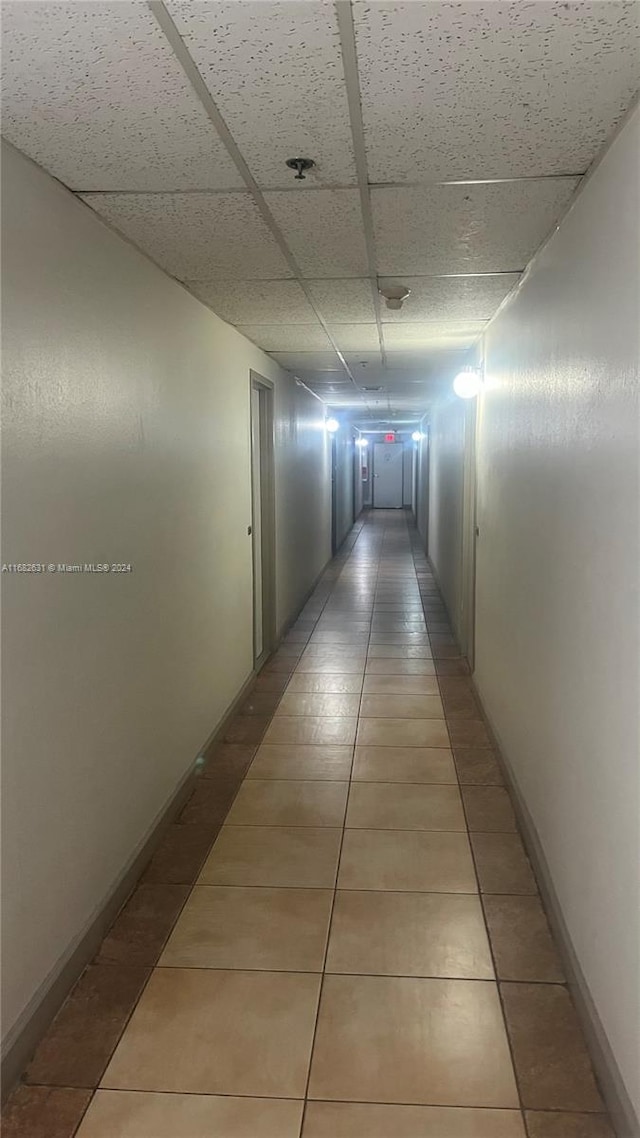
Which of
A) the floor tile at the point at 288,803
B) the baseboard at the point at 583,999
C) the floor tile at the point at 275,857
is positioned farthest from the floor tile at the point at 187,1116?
the floor tile at the point at 288,803

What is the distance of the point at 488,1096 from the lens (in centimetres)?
185

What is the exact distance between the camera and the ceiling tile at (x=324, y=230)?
231 centimetres

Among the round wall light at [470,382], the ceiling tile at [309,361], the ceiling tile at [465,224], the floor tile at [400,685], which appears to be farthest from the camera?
the ceiling tile at [309,361]

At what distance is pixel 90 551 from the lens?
2.35m

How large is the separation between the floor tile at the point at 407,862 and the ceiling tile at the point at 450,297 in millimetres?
2471

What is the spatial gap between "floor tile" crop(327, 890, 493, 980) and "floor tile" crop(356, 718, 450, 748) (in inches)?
56.2

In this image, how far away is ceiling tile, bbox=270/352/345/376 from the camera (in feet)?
18.4

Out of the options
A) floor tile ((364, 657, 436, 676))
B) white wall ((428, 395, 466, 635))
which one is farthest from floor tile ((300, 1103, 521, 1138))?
white wall ((428, 395, 466, 635))

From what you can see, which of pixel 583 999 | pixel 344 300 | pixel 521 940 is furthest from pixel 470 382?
pixel 583 999

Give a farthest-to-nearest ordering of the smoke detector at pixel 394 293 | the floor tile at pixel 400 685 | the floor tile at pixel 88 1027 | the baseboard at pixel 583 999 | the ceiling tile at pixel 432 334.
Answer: the floor tile at pixel 400 685, the ceiling tile at pixel 432 334, the smoke detector at pixel 394 293, the floor tile at pixel 88 1027, the baseboard at pixel 583 999

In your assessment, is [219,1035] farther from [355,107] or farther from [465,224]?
[465,224]

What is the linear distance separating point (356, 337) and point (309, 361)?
1202 mm

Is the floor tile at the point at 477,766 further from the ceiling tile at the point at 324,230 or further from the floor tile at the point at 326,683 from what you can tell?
the ceiling tile at the point at 324,230

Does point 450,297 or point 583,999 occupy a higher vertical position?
point 450,297
